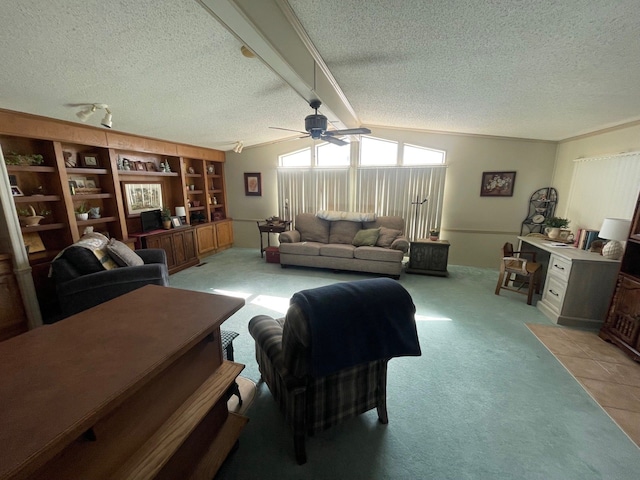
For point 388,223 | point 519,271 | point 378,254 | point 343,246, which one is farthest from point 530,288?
point 343,246

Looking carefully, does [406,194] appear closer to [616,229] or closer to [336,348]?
[616,229]

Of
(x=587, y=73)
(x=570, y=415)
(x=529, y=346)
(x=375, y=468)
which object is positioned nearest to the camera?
(x=375, y=468)

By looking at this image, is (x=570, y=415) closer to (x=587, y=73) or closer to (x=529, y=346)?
(x=529, y=346)

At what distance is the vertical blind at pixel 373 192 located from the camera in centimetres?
498

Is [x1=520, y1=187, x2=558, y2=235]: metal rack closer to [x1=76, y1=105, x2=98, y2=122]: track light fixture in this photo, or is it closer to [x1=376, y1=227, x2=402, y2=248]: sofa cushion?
[x1=376, y1=227, x2=402, y2=248]: sofa cushion

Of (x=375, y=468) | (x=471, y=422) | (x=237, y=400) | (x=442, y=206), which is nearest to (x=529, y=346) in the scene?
(x=471, y=422)

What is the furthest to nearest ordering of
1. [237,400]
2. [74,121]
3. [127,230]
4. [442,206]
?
[442,206]
[127,230]
[74,121]
[237,400]

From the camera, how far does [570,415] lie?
1.77 m

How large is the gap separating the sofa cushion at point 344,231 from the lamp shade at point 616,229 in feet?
10.3

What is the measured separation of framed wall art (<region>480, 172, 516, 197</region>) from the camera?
4500 mm

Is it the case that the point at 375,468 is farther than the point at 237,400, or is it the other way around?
the point at 237,400

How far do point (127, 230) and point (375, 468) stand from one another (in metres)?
4.54

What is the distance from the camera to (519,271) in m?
3.35

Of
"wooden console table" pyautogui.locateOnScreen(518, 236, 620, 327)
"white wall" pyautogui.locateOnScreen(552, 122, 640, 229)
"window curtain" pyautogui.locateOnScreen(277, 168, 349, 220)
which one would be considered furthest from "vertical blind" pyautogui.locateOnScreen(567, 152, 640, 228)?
"window curtain" pyautogui.locateOnScreen(277, 168, 349, 220)
